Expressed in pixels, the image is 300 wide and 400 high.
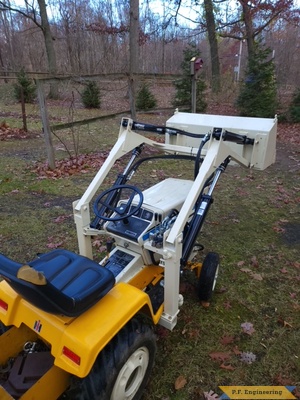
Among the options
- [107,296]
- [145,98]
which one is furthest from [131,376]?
[145,98]

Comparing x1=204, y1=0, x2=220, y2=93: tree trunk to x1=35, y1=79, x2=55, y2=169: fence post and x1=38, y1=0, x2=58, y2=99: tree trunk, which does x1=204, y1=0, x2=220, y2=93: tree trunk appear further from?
x1=35, y1=79, x2=55, y2=169: fence post

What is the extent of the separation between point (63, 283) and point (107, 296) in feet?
0.91

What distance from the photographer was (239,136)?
8.57 ft

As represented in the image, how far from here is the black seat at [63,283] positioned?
4.64 feet

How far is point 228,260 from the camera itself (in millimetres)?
3520

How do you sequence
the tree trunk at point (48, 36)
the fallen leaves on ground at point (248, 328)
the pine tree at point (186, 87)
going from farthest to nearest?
1. the tree trunk at point (48, 36)
2. the pine tree at point (186, 87)
3. the fallen leaves on ground at point (248, 328)

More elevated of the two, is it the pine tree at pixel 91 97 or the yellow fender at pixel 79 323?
the pine tree at pixel 91 97

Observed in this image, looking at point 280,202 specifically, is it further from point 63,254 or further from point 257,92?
point 257,92

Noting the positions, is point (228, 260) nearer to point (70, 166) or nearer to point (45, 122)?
point (70, 166)

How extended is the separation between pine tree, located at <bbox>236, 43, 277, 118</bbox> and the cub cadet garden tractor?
977 cm

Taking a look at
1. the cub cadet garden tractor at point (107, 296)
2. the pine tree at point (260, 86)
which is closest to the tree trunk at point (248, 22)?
the pine tree at point (260, 86)

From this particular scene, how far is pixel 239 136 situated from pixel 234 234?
183cm

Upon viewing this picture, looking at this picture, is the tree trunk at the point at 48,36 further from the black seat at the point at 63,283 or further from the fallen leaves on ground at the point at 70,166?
the black seat at the point at 63,283

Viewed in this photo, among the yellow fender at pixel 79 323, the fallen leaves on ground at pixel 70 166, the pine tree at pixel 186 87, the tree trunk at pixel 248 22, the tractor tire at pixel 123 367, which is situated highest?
the tree trunk at pixel 248 22
